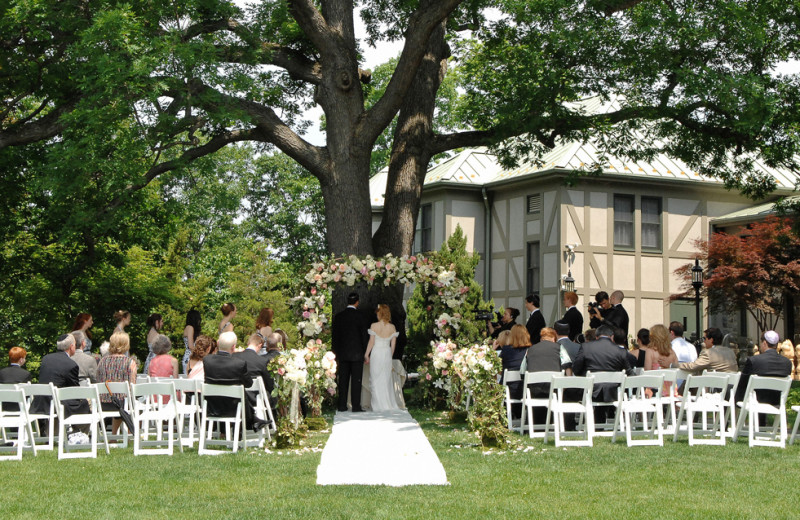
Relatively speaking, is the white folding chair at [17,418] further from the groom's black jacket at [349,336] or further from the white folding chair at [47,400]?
the groom's black jacket at [349,336]

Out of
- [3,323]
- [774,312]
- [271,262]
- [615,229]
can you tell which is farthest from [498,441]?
[271,262]

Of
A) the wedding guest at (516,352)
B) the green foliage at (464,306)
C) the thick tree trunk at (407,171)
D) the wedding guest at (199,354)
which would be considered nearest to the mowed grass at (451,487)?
the wedding guest at (199,354)

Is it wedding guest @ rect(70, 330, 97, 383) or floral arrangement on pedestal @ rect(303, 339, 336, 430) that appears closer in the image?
wedding guest @ rect(70, 330, 97, 383)

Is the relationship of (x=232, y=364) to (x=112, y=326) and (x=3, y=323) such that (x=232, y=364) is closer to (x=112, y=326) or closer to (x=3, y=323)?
(x=112, y=326)

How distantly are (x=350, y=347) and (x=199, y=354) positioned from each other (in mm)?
4586

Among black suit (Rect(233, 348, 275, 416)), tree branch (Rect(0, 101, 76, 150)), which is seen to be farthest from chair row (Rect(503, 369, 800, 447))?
tree branch (Rect(0, 101, 76, 150))

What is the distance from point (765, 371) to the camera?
13.0m

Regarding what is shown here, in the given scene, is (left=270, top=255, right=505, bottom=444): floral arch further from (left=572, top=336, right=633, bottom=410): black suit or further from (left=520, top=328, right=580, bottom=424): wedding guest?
(left=572, top=336, right=633, bottom=410): black suit

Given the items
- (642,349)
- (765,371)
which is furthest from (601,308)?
(765,371)

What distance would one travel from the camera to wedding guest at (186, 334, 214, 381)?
12836 mm

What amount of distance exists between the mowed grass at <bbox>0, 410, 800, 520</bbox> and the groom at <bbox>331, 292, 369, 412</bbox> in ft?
18.1

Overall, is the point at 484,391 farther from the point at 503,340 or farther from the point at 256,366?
the point at 256,366

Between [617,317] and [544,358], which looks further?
[617,317]

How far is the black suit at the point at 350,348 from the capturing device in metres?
17.1
